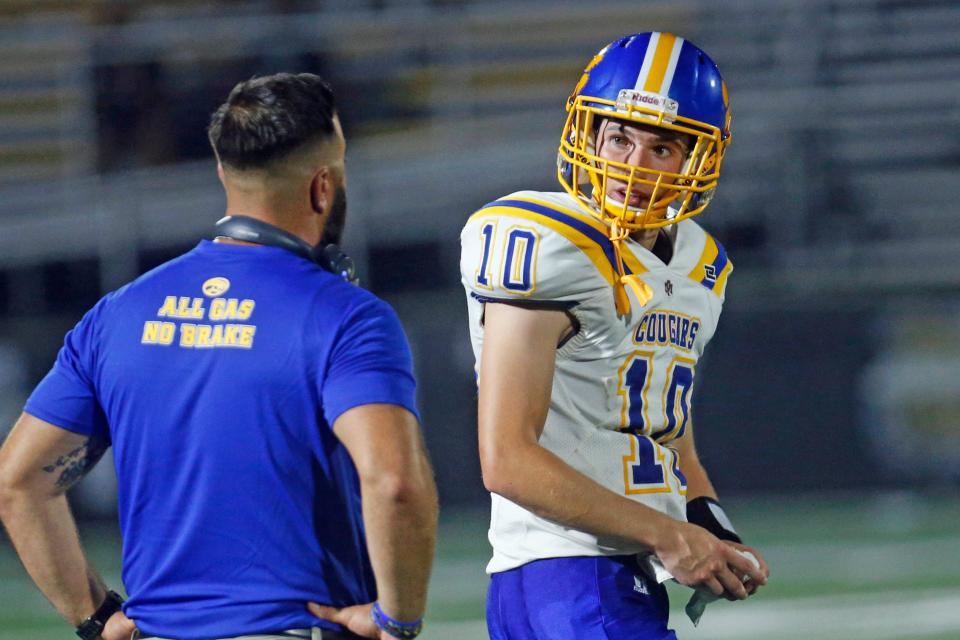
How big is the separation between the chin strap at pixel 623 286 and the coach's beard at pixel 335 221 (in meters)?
0.45

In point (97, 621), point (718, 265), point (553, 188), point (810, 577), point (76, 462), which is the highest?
point (718, 265)

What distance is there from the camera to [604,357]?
7.97 ft

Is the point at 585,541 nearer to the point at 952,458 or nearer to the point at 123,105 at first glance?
the point at 952,458

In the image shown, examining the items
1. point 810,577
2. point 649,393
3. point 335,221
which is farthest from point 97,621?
point 810,577

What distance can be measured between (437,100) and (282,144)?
26.9 feet

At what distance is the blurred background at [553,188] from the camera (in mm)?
8336

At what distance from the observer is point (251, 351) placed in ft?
7.32

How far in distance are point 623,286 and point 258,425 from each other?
0.64 meters

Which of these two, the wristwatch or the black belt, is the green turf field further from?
the black belt

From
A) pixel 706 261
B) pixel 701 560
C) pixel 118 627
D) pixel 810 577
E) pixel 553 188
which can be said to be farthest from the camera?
pixel 553 188

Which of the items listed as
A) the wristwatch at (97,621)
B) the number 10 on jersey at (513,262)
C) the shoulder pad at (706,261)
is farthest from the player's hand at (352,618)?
the shoulder pad at (706,261)

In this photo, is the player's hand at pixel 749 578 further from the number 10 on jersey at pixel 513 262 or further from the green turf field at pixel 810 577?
the green turf field at pixel 810 577

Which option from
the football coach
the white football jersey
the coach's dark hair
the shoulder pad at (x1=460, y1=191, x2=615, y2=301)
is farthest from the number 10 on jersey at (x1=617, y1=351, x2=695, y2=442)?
the coach's dark hair

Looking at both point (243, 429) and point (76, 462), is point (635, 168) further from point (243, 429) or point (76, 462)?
point (76, 462)
